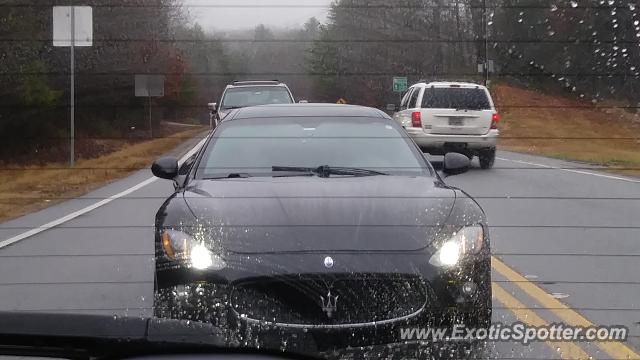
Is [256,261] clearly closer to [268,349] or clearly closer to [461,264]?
Answer: [461,264]

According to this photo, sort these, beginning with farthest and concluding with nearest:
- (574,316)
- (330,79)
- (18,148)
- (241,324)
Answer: (18,148) < (330,79) < (574,316) < (241,324)

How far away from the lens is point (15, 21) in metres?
9.46

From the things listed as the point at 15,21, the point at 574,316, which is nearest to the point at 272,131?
the point at 574,316

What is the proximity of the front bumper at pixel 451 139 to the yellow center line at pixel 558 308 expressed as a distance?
19.6 ft

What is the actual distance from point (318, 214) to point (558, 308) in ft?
5.56

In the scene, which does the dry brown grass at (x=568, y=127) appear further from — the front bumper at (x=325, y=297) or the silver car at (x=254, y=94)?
the silver car at (x=254, y=94)

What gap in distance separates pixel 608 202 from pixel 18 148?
12395mm

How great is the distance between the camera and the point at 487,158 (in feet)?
42.8

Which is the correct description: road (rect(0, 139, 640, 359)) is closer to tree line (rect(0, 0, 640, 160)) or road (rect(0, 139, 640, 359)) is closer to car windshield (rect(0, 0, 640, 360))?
car windshield (rect(0, 0, 640, 360))

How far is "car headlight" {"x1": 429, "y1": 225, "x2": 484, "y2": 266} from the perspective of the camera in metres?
3.29

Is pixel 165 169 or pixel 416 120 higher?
pixel 416 120

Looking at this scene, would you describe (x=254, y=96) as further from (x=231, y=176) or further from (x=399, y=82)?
(x=231, y=176)

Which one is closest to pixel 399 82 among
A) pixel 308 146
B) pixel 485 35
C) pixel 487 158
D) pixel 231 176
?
pixel 485 35

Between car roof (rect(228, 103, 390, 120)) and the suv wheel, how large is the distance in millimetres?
7856
